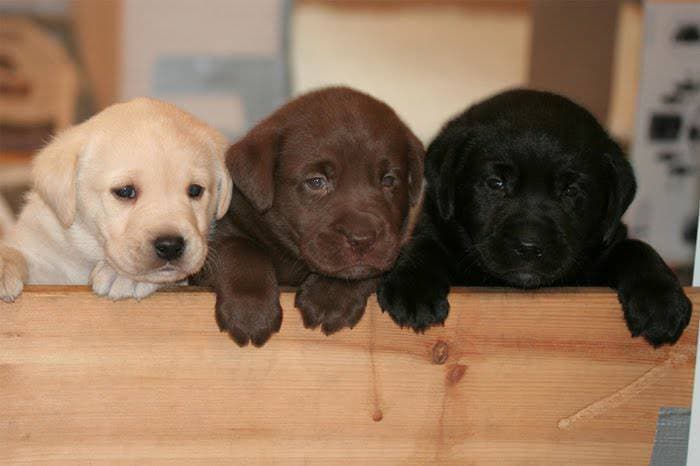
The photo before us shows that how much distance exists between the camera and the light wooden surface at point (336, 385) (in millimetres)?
1929

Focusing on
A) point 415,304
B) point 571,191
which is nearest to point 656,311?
point 571,191

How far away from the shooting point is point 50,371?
1921 mm

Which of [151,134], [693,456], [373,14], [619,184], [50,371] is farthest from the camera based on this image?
[373,14]

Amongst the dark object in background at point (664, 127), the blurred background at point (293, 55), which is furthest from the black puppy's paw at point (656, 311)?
the dark object in background at point (664, 127)

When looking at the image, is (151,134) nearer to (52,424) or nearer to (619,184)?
(52,424)

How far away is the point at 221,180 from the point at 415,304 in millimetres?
772

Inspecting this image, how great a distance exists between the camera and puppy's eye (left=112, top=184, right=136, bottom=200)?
228 centimetres

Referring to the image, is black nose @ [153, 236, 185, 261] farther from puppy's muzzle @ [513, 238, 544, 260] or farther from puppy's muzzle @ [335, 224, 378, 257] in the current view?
puppy's muzzle @ [513, 238, 544, 260]

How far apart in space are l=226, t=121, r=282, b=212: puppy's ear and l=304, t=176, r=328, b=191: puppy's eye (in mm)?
98

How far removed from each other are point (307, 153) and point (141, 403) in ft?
2.62

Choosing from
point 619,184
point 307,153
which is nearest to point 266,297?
point 307,153

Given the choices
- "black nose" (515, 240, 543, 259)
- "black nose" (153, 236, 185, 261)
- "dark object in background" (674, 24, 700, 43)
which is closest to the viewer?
"black nose" (153, 236, 185, 261)

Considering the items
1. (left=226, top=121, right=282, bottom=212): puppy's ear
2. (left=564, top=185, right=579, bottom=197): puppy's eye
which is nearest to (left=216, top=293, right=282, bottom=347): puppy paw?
(left=226, top=121, right=282, bottom=212): puppy's ear

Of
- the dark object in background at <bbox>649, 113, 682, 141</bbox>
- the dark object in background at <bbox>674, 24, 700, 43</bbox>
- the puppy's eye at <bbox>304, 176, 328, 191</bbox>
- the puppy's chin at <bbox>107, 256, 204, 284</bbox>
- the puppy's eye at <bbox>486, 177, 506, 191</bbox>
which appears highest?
the dark object in background at <bbox>674, 24, 700, 43</bbox>
